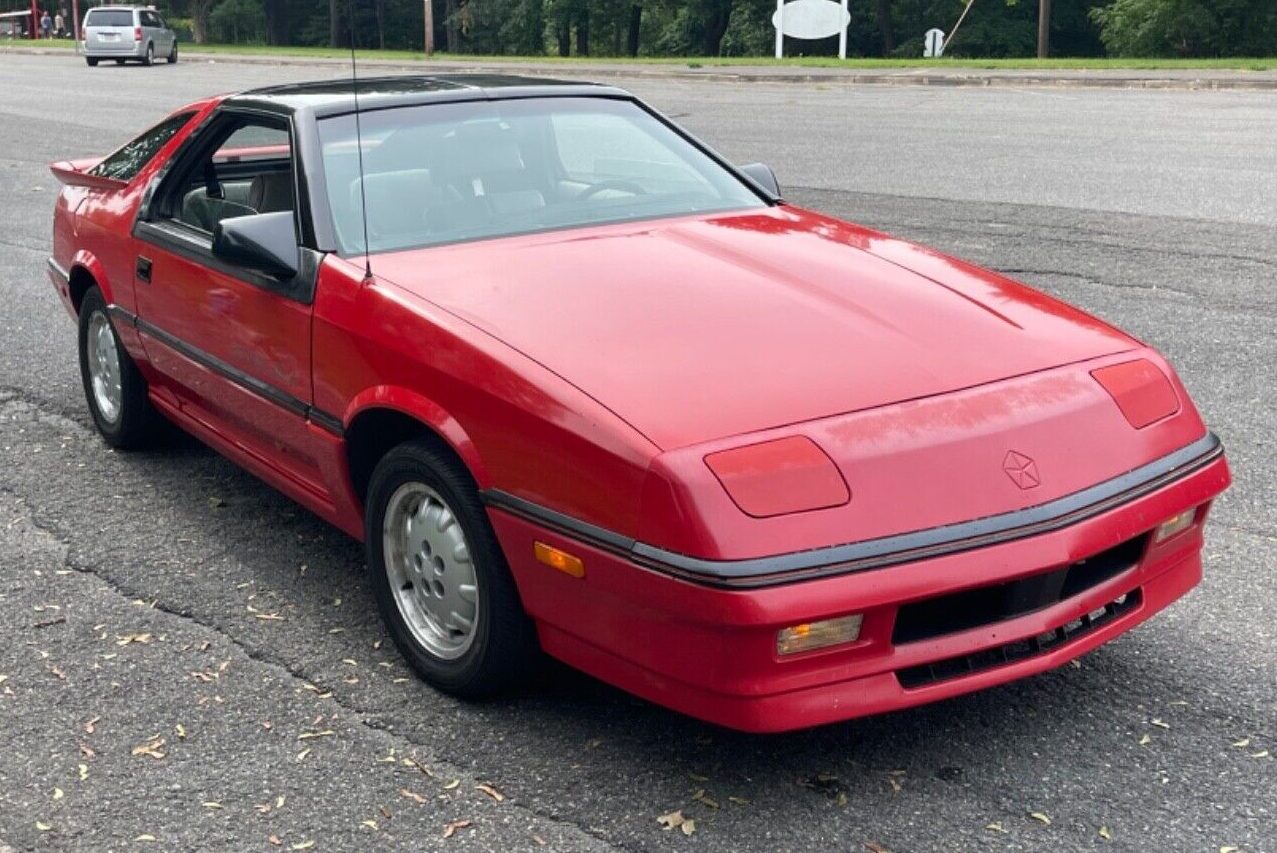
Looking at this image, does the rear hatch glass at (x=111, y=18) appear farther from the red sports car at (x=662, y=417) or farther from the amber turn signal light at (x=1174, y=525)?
the amber turn signal light at (x=1174, y=525)

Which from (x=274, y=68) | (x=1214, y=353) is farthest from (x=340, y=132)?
(x=274, y=68)

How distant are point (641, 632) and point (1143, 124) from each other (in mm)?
14266

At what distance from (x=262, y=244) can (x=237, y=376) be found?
52cm

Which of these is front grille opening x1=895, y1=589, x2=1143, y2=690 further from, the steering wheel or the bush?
the bush

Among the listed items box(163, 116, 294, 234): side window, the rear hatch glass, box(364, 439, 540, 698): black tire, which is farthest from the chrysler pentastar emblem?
the rear hatch glass

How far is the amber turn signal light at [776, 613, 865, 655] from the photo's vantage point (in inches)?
111

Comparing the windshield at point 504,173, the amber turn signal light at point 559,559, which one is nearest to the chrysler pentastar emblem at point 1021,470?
the amber turn signal light at point 559,559

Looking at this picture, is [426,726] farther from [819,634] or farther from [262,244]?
[262,244]

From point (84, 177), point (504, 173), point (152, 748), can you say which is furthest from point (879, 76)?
point (152, 748)

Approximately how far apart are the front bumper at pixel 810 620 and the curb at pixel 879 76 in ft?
64.7

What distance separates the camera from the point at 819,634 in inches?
112

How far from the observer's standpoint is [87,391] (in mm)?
5758

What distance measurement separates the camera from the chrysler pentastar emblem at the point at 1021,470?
9.77 ft

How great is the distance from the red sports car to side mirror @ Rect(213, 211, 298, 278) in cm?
1
